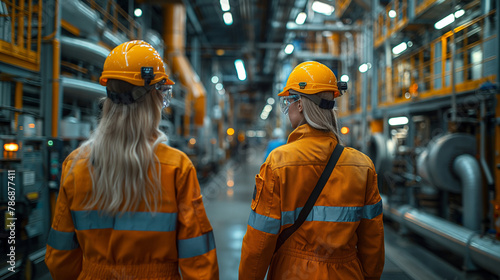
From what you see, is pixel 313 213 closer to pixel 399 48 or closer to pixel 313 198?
pixel 313 198

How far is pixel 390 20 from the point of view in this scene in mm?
6555

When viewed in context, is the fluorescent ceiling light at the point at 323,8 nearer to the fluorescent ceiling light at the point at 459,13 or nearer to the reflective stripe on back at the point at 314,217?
the fluorescent ceiling light at the point at 459,13

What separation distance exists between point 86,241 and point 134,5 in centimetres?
544

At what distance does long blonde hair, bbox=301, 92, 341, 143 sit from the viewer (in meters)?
1.52

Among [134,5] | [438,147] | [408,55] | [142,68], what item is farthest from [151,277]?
[408,55]

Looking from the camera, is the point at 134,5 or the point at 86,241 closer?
the point at 86,241

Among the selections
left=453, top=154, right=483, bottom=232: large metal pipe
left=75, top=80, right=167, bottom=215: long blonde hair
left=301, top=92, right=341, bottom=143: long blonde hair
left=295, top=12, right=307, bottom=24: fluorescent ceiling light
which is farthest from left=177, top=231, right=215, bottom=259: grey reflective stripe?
left=295, top=12, right=307, bottom=24: fluorescent ceiling light

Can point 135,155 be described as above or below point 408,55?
below

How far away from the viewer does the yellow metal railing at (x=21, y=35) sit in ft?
9.62

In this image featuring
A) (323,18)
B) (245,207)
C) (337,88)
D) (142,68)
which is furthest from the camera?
(323,18)

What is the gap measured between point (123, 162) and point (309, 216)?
885mm

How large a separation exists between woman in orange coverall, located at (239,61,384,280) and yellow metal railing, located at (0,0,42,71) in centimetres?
312

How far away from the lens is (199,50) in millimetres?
12977

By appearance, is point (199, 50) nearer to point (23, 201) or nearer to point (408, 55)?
point (408, 55)
